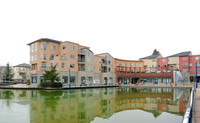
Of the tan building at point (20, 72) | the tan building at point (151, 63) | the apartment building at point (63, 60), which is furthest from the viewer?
the tan building at point (20, 72)

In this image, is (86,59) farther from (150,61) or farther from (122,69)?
(150,61)

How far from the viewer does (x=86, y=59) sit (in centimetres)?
4675

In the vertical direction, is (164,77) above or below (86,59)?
below

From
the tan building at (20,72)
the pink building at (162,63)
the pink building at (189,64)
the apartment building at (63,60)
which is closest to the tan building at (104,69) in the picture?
the apartment building at (63,60)

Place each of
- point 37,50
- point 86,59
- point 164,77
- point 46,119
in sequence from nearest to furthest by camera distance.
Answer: point 46,119 < point 37,50 < point 86,59 < point 164,77

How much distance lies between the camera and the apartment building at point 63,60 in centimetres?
4172

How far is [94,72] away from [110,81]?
26.9ft

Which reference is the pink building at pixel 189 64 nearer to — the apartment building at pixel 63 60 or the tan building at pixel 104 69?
the tan building at pixel 104 69

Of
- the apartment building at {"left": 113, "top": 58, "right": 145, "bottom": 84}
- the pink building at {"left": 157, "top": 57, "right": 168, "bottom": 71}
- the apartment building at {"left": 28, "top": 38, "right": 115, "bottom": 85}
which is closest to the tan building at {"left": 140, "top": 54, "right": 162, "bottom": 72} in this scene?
the pink building at {"left": 157, "top": 57, "right": 168, "bottom": 71}

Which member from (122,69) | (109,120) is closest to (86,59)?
(122,69)

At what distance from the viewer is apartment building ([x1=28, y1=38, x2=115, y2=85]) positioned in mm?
41722

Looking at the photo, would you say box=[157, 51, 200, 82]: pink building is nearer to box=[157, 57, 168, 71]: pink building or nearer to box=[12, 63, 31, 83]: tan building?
box=[157, 57, 168, 71]: pink building

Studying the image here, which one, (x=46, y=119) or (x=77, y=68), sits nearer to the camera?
(x=46, y=119)

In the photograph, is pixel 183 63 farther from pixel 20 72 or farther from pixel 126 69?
pixel 20 72
